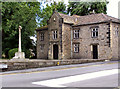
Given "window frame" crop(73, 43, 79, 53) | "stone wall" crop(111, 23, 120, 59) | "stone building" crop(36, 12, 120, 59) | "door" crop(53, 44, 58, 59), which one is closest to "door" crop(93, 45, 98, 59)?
"stone building" crop(36, 12, 120, 59)

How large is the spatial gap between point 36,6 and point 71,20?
11.9 m

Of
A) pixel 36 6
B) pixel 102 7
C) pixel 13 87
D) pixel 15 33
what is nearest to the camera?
pixel 13 87

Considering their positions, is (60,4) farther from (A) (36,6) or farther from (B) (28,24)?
(B) (28,24)

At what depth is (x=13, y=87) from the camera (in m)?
8.71

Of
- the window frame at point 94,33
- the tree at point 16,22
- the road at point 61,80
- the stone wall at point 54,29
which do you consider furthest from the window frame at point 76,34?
the road at point 61,80

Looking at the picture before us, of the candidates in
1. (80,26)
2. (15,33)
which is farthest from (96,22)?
(15,33)

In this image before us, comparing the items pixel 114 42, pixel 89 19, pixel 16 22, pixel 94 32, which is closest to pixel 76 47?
pixel 94 32

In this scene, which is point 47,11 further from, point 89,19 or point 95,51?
point 95,51

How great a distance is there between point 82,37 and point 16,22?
1525 cm

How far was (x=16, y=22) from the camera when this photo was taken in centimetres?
4116

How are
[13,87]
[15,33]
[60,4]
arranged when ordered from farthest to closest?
[60,4] → [15,33] → [13,87]

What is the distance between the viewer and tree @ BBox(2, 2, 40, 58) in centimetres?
4066

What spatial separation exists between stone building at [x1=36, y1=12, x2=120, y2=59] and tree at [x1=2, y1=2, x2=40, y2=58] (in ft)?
16.6

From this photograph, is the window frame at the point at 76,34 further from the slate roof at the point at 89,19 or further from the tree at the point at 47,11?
the tree at the point at 47,11
